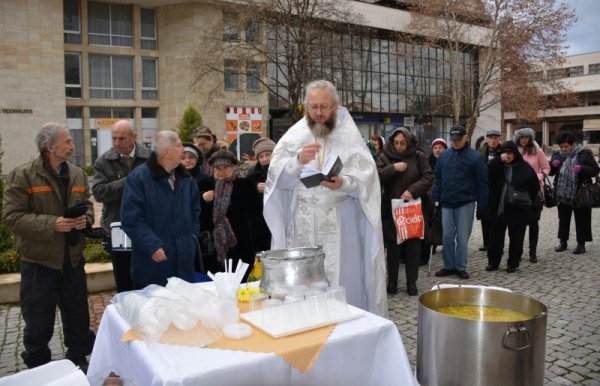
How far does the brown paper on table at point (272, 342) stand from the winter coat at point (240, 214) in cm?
335

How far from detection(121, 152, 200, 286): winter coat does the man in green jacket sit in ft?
1.30

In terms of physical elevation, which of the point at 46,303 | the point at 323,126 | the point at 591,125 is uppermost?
the point at 591,125

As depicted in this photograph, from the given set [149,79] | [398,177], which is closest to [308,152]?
[398,177]

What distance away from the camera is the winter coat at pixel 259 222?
224 inches

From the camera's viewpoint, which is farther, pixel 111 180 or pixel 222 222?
pixel 222 222

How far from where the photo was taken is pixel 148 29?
32.4m

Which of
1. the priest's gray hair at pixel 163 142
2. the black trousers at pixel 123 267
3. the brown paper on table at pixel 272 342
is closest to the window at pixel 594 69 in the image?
the black trousers at pixel 123 267

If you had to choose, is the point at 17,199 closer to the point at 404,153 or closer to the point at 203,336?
the point at 203,336

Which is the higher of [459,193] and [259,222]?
[459,193]

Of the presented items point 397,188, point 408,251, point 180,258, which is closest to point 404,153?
point 397,188

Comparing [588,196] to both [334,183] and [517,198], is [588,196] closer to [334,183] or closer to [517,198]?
[517,198]

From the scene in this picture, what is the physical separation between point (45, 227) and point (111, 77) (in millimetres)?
30023

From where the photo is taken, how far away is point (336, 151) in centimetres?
423

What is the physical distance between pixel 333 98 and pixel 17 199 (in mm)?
2424
